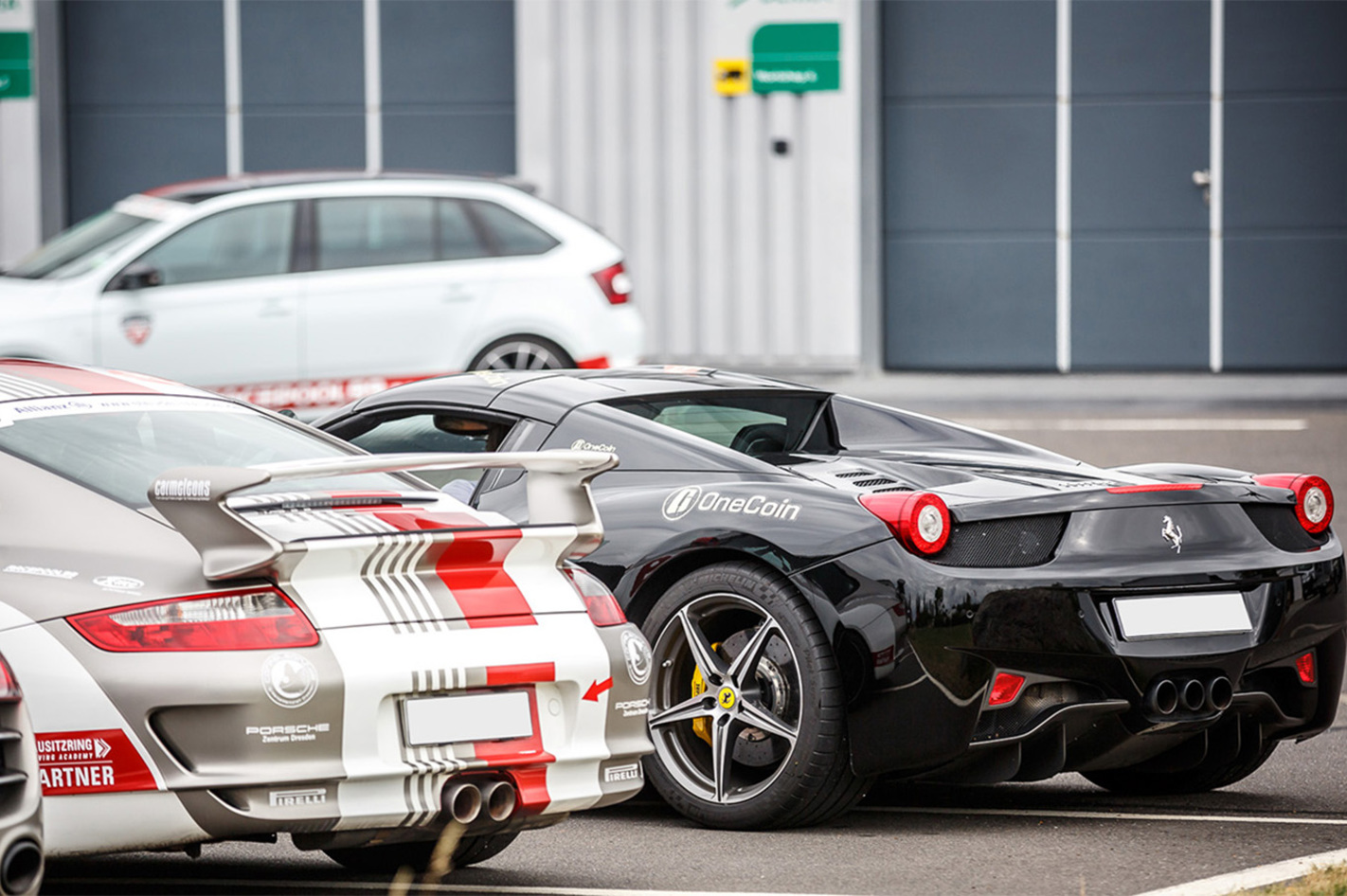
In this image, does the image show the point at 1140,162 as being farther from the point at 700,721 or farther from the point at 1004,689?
the point at 1004,689

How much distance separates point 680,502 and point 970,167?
1437 cm

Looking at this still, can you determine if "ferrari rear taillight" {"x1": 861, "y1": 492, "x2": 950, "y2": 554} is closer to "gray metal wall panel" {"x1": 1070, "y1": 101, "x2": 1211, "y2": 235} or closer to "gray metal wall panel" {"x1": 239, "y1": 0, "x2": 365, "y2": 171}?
"gray metal wall panel" {"x1": 1070, "y1": 101, "x2": 1211, "y2": 235}

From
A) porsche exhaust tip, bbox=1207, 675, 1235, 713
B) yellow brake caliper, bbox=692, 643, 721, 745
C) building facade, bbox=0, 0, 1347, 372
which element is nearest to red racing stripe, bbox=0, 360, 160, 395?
yellow brake caliper, bbox=692, 643, 721, 745

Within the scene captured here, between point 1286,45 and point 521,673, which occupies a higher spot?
point 1286,45

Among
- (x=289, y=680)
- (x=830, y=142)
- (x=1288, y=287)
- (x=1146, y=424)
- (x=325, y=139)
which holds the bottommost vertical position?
(x=1146, y=424)

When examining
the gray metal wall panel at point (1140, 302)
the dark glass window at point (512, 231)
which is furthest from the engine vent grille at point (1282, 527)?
the gray metal wall panel at point (1140, 302)

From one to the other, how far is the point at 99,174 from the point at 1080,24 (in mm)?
9359

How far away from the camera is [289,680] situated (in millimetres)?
4137

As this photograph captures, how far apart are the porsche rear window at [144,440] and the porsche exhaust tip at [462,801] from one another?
79 cm

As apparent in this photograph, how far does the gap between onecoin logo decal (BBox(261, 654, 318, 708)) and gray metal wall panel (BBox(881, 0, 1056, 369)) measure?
15.9 metres

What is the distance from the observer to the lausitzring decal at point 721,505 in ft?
17.9

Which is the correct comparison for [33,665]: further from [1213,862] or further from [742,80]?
[742,80]

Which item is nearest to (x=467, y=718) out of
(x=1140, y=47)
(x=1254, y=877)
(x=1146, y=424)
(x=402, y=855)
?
(x=402, y=855)

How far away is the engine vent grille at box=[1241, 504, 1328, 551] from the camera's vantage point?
18.6 feet
